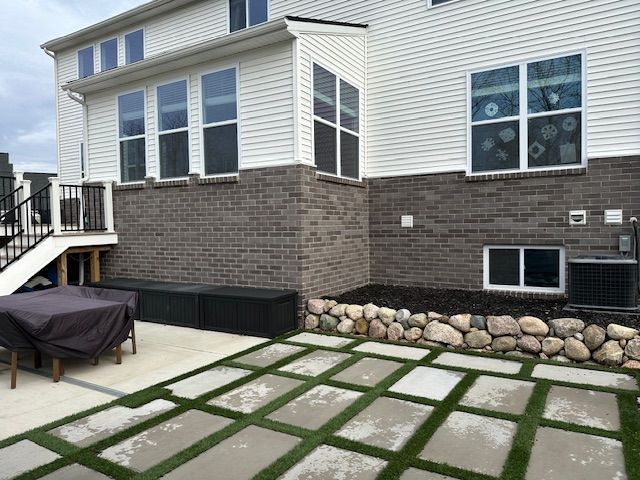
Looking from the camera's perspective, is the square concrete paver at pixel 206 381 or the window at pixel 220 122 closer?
the square concrete paver at pixel 206 381

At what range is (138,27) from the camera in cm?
1127


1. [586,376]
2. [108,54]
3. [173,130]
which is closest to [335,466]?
[586,376]

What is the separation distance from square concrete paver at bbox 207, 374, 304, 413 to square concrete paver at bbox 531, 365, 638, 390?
2334mm

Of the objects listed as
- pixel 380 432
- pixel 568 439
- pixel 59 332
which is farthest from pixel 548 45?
pixel 59 332

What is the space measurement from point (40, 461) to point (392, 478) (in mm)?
2102

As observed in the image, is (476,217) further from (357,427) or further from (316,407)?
(357,427)

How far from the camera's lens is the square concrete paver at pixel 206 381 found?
391 cm

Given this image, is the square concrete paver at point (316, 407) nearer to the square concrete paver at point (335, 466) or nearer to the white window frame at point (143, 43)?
the square concrete paver at point (335, 466)

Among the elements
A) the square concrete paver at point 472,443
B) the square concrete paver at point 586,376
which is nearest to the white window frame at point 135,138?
the square concrete paver at point 472,443

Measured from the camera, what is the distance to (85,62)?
12.5m

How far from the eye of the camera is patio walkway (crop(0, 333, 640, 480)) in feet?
8.70

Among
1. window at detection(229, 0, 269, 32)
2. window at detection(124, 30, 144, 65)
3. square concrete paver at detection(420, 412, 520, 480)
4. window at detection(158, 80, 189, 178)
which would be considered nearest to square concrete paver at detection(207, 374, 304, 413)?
square concrete paver at detection(420, 412, 520, 480)

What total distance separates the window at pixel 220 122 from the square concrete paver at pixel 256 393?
3.64m

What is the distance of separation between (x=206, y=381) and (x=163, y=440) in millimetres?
1196
